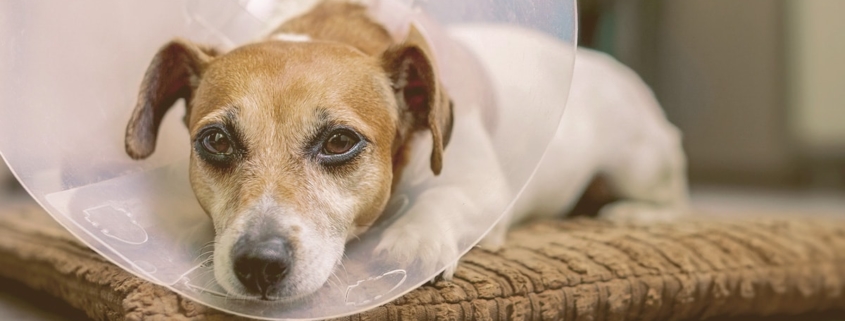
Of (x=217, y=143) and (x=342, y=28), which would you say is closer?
(x=217, y=143)

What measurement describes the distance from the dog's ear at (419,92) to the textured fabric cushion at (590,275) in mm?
223

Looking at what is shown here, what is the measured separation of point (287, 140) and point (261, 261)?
0.19 m

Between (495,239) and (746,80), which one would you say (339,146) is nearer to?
(495,239)

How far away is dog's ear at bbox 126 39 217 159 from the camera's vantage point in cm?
116

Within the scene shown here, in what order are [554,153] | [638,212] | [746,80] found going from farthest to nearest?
1. [746,80]
2. [638,212]
3. [554,153]

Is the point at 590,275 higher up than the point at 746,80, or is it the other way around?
the point at 590,275

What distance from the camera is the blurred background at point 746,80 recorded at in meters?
3.95

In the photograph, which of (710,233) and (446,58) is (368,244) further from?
(710,233)

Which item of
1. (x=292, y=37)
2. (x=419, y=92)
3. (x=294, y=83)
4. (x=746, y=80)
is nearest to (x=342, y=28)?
(x=292, y=37)

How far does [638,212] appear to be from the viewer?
1.97 m

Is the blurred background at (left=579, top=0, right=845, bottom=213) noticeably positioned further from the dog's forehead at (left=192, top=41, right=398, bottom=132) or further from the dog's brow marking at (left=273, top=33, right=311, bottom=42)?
the dog's forehead at (left=192, top=41, right=398, bottom=132)

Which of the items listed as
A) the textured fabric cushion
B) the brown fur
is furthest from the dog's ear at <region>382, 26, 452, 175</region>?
the textured fabric cushion

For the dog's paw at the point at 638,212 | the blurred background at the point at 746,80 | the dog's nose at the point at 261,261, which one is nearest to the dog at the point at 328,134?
the dog's nose at the point at 261,261

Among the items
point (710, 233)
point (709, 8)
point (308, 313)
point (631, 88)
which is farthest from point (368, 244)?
point (709, 8)
